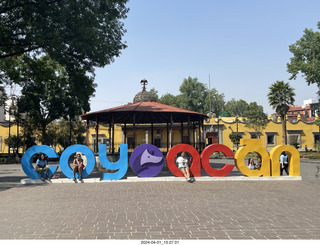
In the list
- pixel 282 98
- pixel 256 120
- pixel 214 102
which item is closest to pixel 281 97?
pixel 282 98

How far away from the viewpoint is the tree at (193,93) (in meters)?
82.7

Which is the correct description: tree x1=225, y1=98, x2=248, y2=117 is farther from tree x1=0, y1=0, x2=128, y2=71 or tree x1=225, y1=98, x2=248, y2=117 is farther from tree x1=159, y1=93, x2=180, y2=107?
tree x1=0, y1=0, x2=128, y2=71

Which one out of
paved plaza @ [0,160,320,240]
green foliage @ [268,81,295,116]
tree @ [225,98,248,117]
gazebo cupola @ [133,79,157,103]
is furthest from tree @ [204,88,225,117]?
paved plaza @ [0,160,320,240]

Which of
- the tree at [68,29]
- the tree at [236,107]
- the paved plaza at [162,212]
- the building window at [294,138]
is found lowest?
the paved plaza at [162,212]

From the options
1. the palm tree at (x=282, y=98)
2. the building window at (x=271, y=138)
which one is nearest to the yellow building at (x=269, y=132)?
the building window at (x=271, y=138)

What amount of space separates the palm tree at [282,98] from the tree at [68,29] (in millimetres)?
28135

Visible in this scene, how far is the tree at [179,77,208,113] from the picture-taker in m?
82.7

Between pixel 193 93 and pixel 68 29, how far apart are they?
2719 inches

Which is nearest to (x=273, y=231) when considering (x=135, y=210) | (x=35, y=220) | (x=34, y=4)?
(x=135, y=210)

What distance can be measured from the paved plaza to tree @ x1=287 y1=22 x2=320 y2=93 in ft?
109

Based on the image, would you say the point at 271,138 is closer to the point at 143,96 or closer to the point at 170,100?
the point at 143,96

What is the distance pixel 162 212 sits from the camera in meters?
7.96

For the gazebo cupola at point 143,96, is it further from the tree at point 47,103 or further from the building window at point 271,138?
the building window at point 271,138
